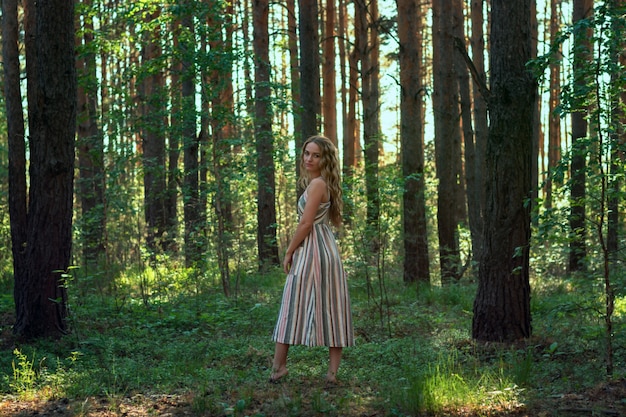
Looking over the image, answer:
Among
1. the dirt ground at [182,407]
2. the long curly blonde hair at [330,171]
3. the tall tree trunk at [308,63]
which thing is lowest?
the dirt ground at [182,407]

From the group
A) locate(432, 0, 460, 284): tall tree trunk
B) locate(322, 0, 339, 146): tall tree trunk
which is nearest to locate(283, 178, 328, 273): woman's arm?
locate(432, 0, 460, 284): tall tree trunk

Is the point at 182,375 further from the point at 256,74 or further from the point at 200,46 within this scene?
the point at 256,74

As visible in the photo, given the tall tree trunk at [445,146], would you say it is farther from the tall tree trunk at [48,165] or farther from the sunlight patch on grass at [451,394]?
the sunlight patch on grass at [451,394]

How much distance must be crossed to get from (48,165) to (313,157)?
3.68 metres

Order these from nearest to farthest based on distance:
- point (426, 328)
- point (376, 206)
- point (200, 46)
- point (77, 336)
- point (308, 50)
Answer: point (77, 336), point (426, 328), point (376, 206), point (200, 46), point (308, 50)

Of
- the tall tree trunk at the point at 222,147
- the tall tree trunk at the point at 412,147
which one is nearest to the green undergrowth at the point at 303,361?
the tall tree trunk at the point at 222,147

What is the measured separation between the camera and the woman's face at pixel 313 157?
6305 mm

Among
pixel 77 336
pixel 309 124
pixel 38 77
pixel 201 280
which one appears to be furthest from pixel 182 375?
pixel 309 124

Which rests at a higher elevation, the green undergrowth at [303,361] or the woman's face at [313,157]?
the woman's face at [313,157]

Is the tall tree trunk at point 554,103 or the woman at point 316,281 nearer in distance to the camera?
the woman at point 316,281

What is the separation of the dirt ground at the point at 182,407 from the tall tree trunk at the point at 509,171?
200cm

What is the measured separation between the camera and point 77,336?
8.10m

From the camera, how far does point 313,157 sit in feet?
20.7

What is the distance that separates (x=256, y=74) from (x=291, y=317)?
11285mm
